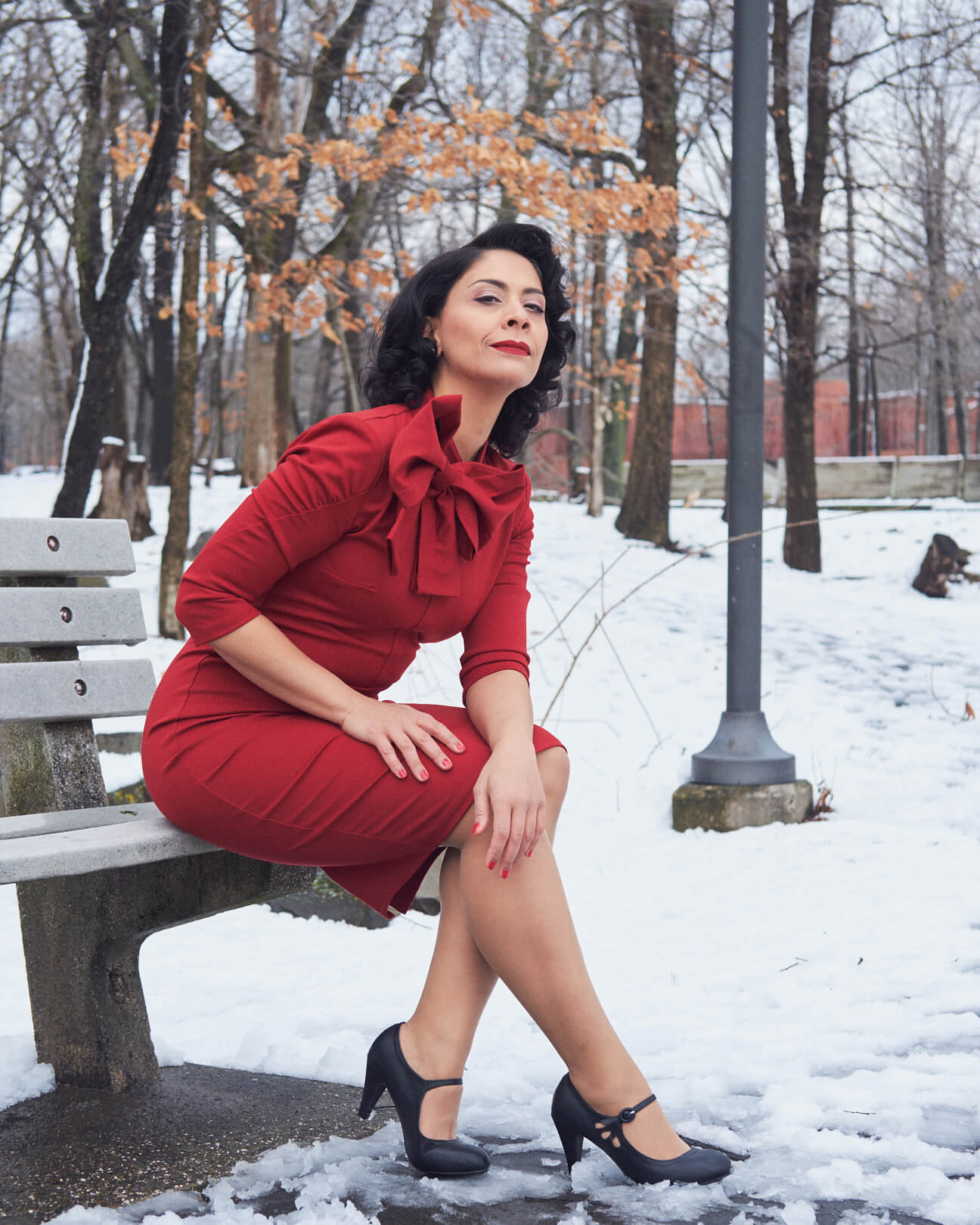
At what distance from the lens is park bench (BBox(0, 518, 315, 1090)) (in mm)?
2432

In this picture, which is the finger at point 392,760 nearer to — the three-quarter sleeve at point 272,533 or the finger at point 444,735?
the finger at point 444,735

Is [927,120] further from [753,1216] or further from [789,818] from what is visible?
[753,1216]

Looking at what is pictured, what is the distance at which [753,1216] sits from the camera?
194cm

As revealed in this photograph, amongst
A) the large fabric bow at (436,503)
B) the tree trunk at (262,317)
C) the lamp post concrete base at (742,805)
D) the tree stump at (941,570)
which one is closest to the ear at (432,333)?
the large fabric bow at (436,503)

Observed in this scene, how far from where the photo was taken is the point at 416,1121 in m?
2.13

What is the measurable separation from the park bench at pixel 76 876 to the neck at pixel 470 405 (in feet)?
2.86

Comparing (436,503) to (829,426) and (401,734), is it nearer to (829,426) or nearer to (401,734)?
(401,734)

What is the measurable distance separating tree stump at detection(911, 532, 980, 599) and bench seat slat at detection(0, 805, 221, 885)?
1037cm

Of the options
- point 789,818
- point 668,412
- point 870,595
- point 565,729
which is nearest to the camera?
point 789,818

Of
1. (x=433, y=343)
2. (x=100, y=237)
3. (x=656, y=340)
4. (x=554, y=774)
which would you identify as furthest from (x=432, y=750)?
(x=656, y=340)

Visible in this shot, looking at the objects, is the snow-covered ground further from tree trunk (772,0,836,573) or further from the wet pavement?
tree trunk (772,0,836,573)

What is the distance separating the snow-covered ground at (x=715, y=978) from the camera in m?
2.15

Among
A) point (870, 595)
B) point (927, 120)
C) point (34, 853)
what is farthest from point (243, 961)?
point (927, 120)

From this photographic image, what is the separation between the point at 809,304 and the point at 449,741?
38.4 ft
